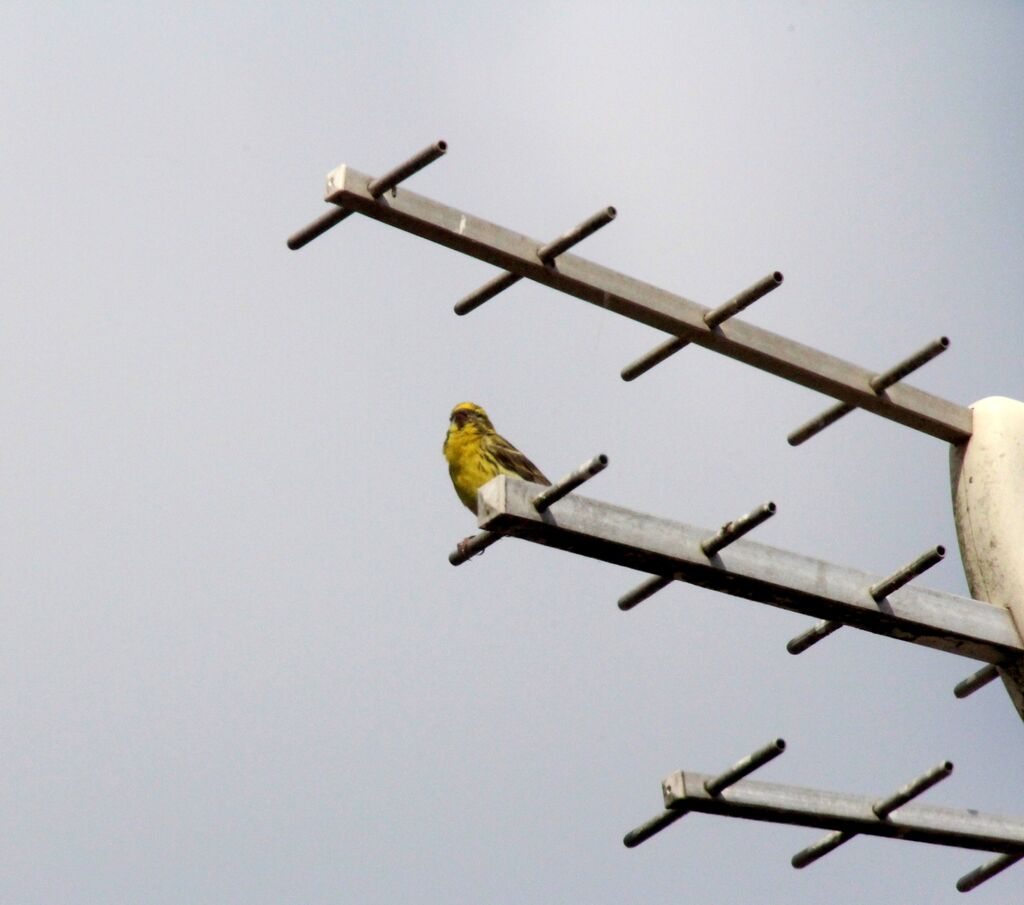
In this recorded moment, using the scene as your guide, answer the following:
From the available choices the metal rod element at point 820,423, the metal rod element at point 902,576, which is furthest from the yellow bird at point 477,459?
the metal rod element at point 902,576

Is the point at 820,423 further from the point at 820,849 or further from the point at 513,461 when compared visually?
the point at 513,461

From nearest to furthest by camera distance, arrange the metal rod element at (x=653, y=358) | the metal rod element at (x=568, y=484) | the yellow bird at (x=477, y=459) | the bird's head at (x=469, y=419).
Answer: the metal rod element at (x=568, y=484)
the metal rod element at (x=653, y=358)
the yellow bird at (x=477, y=459)
the bird's head at (x=469, y=419)

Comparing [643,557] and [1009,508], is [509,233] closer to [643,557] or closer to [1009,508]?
[643,557]

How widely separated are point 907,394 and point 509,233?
1.58 m

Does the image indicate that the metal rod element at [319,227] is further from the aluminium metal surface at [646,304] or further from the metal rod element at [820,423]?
the metal rod element at [820,423]

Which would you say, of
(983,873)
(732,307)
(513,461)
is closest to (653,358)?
(732,307)

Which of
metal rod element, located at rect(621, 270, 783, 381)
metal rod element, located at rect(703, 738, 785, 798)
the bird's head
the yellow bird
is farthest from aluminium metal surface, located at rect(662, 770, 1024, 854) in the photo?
the bird's head

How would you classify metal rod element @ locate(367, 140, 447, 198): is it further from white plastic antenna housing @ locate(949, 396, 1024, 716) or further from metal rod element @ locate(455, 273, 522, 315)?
white plastic antenna housing @ locate(949, 396, 1024, 716)

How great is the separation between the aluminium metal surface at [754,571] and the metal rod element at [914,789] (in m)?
0.41

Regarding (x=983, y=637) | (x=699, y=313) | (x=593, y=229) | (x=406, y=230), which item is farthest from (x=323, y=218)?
(x=983, y=637)

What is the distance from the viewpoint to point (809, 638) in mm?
6492

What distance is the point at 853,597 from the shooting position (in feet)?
19.4

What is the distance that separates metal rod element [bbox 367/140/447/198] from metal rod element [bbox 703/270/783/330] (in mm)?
1078

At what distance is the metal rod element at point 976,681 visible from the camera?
6660mm
